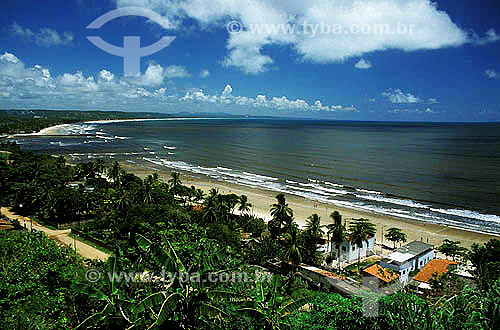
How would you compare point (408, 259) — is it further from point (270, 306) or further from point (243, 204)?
point (270, 306)

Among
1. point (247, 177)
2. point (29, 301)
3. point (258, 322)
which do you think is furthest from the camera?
point (247, 177)

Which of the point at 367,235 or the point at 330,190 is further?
the point at 330,190

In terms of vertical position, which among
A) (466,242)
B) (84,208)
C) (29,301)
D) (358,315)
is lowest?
(466,242)

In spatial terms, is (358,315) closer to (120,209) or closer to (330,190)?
(120,209)

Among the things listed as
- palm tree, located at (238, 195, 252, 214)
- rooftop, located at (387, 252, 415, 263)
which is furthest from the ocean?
rooftop, located at (387, 252, 415, 263)

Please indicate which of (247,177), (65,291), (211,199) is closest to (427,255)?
(211,199)

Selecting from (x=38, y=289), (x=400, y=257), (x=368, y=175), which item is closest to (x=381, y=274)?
(x=400, y=257)

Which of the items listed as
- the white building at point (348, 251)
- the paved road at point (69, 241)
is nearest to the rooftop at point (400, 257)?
the white building at point (348, 251)

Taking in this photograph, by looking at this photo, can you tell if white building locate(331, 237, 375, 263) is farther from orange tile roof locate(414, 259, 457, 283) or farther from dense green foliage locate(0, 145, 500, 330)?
dense green foliage locate(0, 145, 500, 330)
